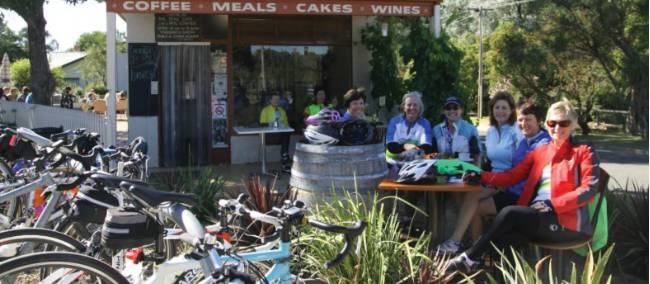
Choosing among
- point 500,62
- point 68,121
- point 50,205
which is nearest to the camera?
point 50,205

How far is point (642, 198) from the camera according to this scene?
5.41m

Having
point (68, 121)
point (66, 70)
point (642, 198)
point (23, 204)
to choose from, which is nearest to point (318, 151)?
point (23, 204)

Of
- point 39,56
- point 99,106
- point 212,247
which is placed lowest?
point 212,247

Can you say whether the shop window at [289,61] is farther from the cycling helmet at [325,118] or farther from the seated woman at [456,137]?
the cycling helmet at [325,118]

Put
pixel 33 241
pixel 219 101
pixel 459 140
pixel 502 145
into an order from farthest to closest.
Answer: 1. pixel 219 101
2. pixel 459 140
3. pixel 502 145
4. pixel 33 241

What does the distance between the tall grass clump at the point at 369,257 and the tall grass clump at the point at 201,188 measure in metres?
1.77

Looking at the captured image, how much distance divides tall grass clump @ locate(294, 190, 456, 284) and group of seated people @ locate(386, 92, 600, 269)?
1.20ft

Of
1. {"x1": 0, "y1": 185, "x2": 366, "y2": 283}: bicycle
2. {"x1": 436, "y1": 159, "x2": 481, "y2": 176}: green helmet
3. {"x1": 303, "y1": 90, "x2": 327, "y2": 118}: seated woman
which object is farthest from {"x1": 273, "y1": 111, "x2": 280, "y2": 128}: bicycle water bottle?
{"x1": 0, "y1": 185, "x2": 366, "y2": 283}: bicycle

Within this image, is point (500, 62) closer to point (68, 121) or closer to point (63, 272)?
point (68, 121)

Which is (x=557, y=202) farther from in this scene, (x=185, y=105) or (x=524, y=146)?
(x=185, y=105)

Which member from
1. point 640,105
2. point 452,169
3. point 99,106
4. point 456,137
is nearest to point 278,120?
point 456,137

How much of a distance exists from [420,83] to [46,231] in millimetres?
8273

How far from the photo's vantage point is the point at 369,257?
3.92 meters

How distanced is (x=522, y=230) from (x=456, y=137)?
73.7 inches
